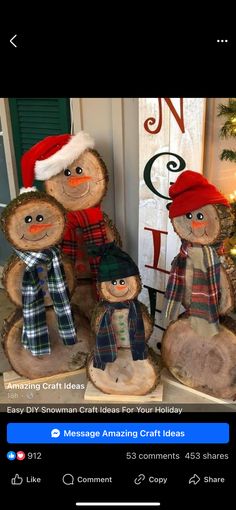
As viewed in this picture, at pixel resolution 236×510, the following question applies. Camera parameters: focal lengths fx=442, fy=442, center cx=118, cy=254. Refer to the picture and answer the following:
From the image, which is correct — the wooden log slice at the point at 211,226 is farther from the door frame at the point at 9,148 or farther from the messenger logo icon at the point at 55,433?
the door frame at the point at 9,148

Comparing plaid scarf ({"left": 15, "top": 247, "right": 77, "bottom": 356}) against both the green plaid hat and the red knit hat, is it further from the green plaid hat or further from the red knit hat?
the red knit hat

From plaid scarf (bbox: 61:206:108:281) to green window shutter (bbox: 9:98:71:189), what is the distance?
0.23 m

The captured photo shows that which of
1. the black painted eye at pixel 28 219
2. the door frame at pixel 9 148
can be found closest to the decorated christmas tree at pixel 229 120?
the black painted eye at pixel 28 219

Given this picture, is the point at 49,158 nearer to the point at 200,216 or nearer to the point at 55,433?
the point at 200,216

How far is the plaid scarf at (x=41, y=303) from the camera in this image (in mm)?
872

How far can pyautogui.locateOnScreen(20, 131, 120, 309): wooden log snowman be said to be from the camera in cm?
90

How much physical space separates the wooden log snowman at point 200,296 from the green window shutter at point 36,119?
1.21ft

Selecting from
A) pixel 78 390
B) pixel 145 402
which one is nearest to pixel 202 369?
pixel 145 402
